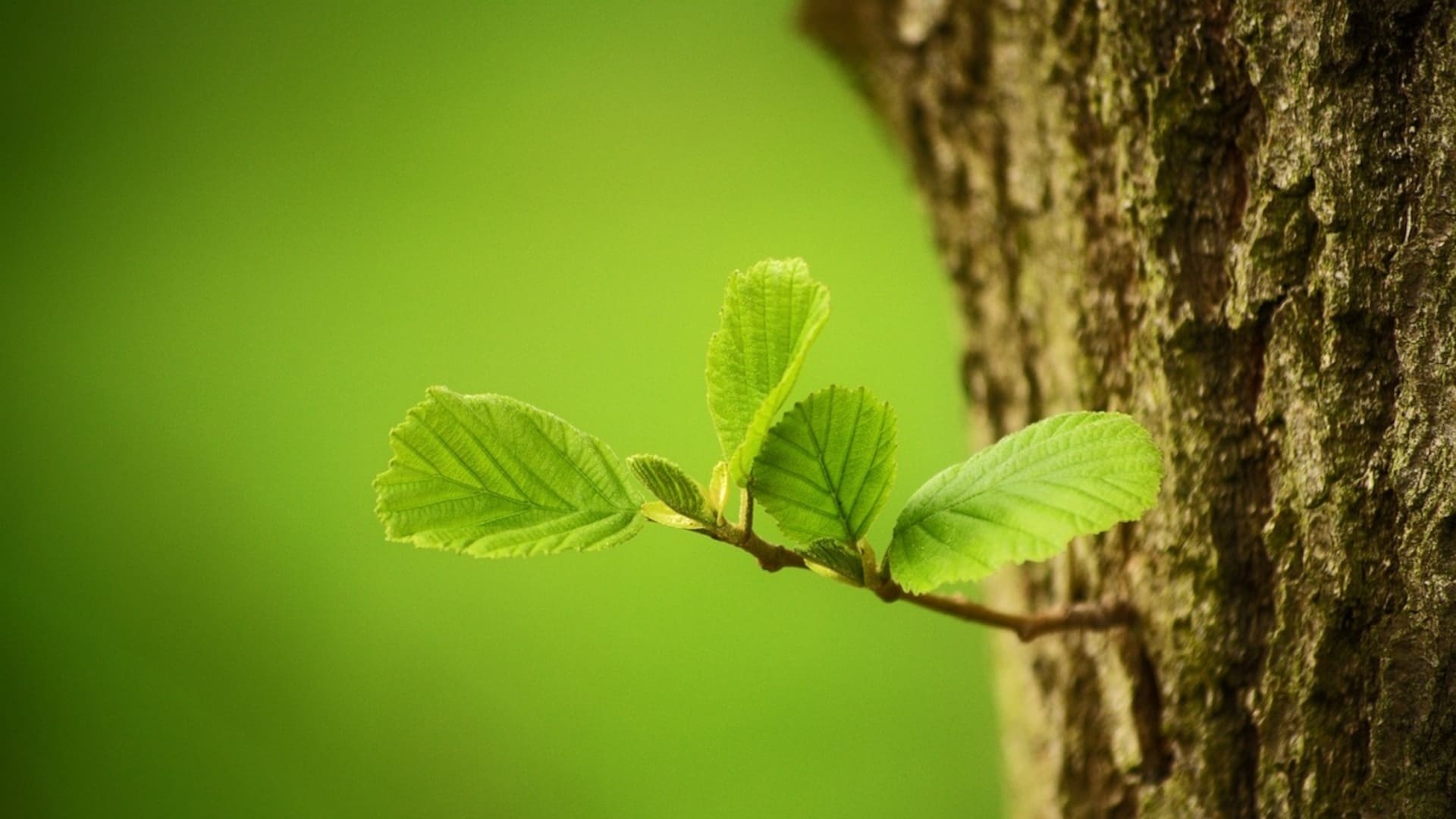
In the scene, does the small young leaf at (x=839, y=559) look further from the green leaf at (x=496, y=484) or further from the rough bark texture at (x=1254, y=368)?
the rough bark texture at (x=1254, y=368)

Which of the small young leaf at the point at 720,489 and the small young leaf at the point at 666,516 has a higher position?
the small young leaf at the point at 720,489

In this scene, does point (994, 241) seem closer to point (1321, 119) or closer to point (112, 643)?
point (1321, 119)

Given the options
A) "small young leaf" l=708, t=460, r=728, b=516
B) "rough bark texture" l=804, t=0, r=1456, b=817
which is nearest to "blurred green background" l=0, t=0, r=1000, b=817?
"rough bark texture" l=804, t=0, r=1456, b=817

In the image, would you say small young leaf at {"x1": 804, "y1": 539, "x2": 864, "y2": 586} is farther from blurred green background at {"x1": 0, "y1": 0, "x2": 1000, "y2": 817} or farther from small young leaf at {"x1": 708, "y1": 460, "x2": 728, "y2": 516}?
blurred green background at {"x1": 0, "y1": 0, "x2": 1000, "y2": 817}

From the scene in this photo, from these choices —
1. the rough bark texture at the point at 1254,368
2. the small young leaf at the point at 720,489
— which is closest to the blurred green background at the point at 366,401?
the rough bark texture at the point at 1254,368

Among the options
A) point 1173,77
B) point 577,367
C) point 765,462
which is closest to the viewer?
point 765,462

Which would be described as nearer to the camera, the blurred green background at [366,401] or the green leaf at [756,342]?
the green leaf at [756,342]

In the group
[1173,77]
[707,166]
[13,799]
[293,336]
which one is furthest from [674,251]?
[13,799]
